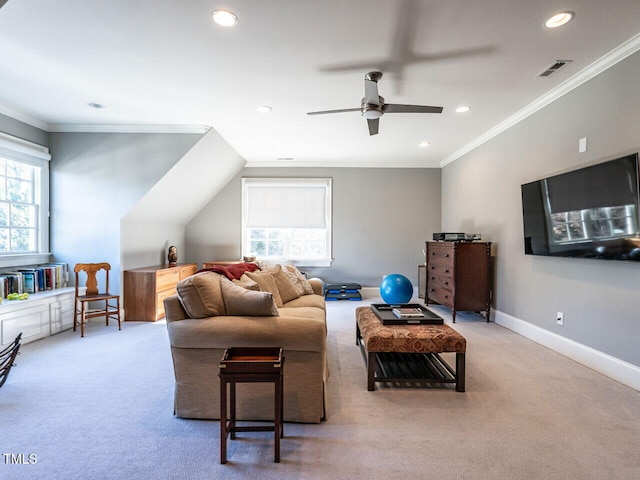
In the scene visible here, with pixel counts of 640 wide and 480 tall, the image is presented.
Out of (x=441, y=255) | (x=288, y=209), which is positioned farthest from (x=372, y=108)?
(x=288, y=209)

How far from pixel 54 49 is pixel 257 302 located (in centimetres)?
265

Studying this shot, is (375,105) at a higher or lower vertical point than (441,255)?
higher

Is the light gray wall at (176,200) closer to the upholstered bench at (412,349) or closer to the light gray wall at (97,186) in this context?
the light gray wall at (97,186)

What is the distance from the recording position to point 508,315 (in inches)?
163

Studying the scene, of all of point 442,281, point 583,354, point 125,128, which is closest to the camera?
point 583,354

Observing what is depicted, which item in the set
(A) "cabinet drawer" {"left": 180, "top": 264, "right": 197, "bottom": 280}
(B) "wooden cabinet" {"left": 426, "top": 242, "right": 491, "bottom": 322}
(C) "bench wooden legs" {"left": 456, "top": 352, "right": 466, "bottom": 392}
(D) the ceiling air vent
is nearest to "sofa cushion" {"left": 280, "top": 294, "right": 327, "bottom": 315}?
(C) "bench wooden legs" {"left": 456, "top": 352, "right": 466, "bottom": 392}

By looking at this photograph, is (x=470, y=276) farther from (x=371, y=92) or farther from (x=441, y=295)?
(x=371, y=92)

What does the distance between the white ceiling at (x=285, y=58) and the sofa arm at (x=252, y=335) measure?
204 centimetres

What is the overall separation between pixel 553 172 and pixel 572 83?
32.7 inches

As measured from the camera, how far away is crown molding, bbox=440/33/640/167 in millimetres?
Answer: 2447

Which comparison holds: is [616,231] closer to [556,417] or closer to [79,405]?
[556,417]

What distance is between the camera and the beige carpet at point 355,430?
1604 mm

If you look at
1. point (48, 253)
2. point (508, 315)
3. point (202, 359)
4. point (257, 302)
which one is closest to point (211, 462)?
point (202, 359)

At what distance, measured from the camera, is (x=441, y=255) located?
486 centimetres
